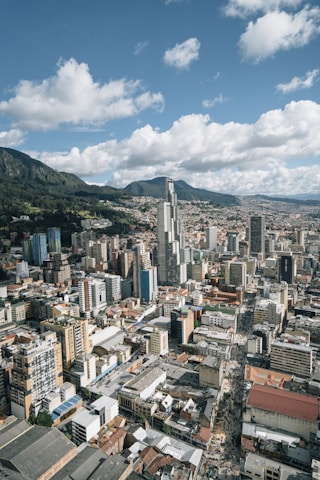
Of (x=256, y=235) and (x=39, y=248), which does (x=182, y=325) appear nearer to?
(x=39, y=248)

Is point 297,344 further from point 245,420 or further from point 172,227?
point 172,227

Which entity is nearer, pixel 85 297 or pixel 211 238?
pixel 85 297

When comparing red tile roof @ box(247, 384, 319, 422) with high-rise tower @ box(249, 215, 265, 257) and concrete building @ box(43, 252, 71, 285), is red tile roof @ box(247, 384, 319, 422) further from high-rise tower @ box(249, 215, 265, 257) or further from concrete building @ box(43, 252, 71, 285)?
high-rise tower @ box(249, 215, 265, 257)

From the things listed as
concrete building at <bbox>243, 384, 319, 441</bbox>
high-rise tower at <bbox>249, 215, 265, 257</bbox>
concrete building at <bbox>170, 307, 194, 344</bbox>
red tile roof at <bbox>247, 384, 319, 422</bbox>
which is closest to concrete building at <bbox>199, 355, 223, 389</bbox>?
red tile roof at <bbox>247, 384, 319, 422</bbox>

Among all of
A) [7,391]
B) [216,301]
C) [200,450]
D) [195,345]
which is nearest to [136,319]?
[195,345]

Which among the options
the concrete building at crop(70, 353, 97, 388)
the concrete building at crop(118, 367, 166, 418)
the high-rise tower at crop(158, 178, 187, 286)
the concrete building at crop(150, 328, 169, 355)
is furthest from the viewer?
the high-rise tower at crop(158, 178, 187, 286)

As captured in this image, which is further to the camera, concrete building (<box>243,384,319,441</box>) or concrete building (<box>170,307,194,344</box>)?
concrete building (<box>170,307,194,344</box>)

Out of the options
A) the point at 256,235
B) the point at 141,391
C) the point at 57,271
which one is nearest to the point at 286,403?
the point at 141,391

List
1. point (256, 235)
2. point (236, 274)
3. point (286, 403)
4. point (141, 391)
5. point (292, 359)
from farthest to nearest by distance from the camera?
point (256, 235), point (236, 274), point (292, 359), point (141, 391), point (286, 403)

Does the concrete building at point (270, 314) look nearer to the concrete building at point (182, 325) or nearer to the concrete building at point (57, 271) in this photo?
the concrete building at point (182, 325)

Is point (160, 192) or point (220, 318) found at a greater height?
point (160, 192)
